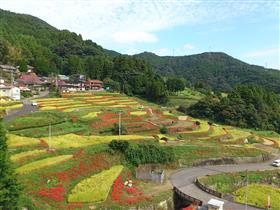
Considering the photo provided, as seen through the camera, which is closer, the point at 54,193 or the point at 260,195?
the point at 54,193

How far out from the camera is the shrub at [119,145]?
4053 centimetres

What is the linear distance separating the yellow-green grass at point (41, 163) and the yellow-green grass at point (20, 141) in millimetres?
4183

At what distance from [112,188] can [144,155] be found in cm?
914

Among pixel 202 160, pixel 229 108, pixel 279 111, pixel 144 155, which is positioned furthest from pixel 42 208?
pixel 279 111

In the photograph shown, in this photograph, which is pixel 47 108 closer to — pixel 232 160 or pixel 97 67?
pixel 232 160

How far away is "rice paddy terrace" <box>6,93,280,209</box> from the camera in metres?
30.8

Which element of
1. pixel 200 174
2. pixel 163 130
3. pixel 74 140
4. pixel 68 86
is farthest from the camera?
pixel 68 86

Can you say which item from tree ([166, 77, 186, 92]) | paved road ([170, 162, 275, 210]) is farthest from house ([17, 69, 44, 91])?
paved road ([170, 162, 275, 210])

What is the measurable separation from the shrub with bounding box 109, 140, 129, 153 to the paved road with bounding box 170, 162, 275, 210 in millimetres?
6033

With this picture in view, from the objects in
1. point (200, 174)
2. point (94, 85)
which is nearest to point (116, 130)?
point (200, 174)

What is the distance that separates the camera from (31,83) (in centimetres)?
9094

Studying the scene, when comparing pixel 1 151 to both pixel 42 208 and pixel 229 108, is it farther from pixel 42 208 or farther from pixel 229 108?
pixel 229 108

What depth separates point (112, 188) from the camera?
1293 inches

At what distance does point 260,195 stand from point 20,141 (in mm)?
25101
